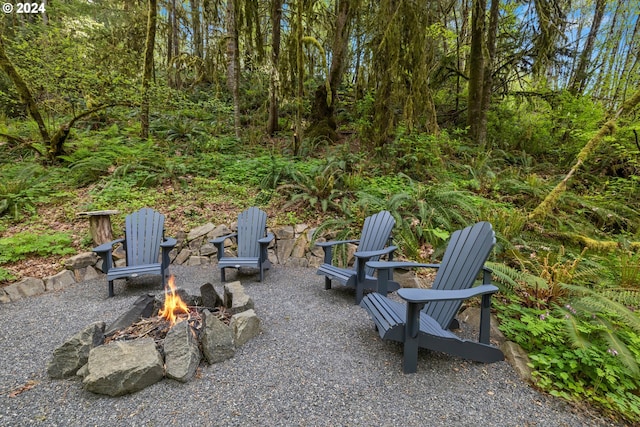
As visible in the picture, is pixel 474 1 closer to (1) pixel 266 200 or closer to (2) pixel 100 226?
(1) pixel 266 200

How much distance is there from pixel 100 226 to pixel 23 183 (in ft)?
6.89

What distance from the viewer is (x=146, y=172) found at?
5.20 metres

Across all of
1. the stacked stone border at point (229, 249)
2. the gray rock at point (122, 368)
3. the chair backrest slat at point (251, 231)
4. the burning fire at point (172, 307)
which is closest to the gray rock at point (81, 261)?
the stacked stone border at point (229, 249)

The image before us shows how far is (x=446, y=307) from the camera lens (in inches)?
81.4

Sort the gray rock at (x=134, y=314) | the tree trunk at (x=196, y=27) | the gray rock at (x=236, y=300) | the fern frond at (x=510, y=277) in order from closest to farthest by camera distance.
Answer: the gray rock at (x=134, y=314) < the fern frond at (x=510, y=277) < the gray rock at (x=236, y=300) < the tree trunk at (x=196, y=27)

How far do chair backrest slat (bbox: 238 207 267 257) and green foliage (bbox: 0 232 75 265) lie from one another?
2.09 metres

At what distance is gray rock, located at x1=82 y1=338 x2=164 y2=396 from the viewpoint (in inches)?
62.5

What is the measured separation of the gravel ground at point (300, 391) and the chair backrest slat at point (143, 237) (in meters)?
1.13

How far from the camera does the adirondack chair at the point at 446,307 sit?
5.71 ft

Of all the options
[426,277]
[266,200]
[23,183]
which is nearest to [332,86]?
[266,200]

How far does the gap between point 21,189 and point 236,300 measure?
4555 mm

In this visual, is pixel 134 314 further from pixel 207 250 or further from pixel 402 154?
pixel 402 154

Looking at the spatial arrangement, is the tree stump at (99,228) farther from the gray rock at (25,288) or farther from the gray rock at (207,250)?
the gray rock at (207,250)

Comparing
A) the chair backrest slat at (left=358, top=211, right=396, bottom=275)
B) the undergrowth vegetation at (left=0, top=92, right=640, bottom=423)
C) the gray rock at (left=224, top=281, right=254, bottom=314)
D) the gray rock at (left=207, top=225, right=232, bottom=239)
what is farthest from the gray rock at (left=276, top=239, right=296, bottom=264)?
the gray rock at (left=224, top=281, right=254, bottom=314)
